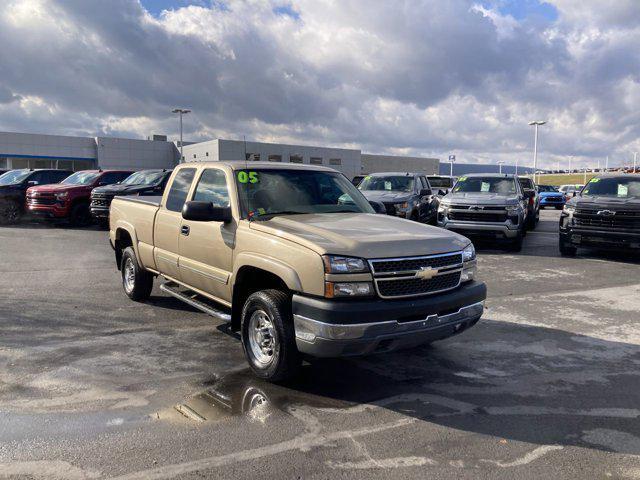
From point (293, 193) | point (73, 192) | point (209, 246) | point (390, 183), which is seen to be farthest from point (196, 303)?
point (73, 192)

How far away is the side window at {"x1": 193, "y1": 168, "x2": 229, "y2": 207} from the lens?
17.5 ft

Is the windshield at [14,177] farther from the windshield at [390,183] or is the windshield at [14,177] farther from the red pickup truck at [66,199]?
the windshield at [390,183]

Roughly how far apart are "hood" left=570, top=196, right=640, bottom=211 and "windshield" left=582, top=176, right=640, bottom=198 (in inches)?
13.8

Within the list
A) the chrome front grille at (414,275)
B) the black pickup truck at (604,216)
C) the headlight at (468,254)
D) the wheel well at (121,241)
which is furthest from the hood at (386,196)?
the chrome front grille at (414,275)

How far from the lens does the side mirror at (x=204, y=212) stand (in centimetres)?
473

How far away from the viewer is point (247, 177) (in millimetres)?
5285

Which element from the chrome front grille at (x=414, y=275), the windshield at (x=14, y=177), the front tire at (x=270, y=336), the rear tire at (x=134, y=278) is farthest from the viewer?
the windshield at (x=14, y=177)

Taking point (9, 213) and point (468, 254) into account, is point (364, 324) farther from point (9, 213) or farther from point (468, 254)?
point (9, 213)

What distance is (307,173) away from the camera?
225 inches

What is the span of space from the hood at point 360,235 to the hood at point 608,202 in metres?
7.63

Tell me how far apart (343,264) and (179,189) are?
2931 mm

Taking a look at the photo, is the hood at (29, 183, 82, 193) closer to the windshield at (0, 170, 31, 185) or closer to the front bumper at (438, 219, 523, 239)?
the windshield at (0, 170, 31, 185)

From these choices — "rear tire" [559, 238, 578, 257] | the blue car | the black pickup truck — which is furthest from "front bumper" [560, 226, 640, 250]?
the blue car

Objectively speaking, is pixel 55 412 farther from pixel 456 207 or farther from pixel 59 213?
pixel 59 213
